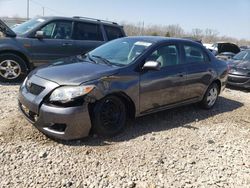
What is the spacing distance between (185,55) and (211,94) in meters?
1.38

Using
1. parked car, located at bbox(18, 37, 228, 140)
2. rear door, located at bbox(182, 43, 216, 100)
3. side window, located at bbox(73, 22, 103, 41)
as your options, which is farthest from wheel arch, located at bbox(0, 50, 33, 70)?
rear door, located at bbox(182, 43, 216, 100)

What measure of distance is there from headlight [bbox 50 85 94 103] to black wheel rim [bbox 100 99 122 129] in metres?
0.45

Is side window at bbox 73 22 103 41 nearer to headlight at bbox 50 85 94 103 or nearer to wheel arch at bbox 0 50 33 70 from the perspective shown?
A: wheel arch at bbox 0 50 33 70

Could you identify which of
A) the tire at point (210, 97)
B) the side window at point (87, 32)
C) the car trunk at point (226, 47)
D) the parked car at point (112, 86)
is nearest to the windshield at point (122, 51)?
the parked car at point (112, 86)

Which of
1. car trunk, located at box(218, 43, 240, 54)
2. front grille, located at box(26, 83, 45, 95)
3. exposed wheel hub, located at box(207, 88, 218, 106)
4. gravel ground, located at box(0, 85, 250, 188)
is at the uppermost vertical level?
front grille, located at box(26, 83, 45, 95)

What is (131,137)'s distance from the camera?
4.93 metres

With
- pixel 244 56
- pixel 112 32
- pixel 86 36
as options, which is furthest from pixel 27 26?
pixel 244 56

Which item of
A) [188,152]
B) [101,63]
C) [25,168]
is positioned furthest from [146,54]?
[25,168]

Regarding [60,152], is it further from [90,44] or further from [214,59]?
[90,44]

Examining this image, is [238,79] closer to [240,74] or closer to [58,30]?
[240,74]

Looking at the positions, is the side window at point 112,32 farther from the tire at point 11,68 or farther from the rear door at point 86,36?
the tire at point 11,68

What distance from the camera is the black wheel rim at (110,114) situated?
4641 mm

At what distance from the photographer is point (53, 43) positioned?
329 inches

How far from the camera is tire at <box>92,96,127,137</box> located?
14.9 feet
